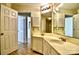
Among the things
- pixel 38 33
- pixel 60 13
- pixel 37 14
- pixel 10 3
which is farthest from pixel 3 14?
pixel 60 13

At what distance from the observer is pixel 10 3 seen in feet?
6.09

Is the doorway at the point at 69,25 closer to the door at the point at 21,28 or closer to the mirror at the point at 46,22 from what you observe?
the mirror at the point at 46,22

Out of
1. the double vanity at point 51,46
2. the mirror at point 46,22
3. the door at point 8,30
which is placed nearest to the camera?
the double vanity at point 51,46

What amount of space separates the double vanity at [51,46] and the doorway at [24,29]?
0.50 feet

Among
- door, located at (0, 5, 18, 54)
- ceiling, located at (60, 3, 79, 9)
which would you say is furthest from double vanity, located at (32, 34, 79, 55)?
ceiling, located at (60, 3, 79, 9)

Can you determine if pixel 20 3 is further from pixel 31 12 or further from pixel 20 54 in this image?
pixel 20 54

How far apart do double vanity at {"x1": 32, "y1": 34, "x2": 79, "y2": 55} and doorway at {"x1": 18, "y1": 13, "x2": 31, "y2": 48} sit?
0.15m

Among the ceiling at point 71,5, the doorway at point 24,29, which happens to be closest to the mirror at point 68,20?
the ceiling at point 71,5

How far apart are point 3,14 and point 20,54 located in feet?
2.18

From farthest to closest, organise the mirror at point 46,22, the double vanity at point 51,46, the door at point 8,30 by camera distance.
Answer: the mirror at point 46,22 < the door at point 8,30 < the double vanity at point 51,46

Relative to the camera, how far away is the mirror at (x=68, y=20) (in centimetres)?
186

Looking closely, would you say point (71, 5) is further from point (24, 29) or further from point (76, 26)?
point (24, 29)

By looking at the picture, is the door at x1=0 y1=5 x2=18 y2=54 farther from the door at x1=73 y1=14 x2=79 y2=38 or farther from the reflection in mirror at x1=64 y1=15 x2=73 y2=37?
the door at x1=73 y1=14 x2=79 y2=38
